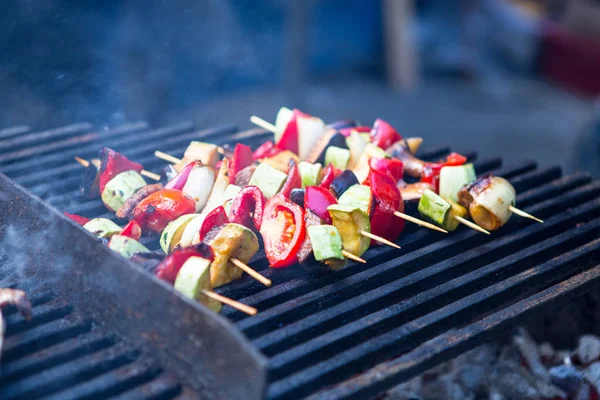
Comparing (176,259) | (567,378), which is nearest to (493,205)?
(567,378)

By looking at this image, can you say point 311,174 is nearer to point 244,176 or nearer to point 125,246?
point 244,176

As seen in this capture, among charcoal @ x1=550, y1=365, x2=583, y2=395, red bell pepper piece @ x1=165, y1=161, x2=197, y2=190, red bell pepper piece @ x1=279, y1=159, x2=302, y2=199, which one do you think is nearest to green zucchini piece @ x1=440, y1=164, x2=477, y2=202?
red bell pepper piece @ x1=279, y1=159, x2=302, y2=199

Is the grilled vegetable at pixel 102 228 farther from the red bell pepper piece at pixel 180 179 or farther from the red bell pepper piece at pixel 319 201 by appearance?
the red bell pepper piece at pixel 319 201

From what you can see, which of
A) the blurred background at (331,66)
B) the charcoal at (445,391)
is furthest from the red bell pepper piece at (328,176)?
the blurred background at (331,66)

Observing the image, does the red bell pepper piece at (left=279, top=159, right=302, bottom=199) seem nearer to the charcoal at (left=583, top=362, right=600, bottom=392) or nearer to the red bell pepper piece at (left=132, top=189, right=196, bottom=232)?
the red bell pepper piece at (left=132, top=189, right=196, bottom=232)

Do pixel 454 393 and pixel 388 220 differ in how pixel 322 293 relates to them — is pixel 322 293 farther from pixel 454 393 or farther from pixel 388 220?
pixel 454 393

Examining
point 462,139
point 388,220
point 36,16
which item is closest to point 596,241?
point 388,220
